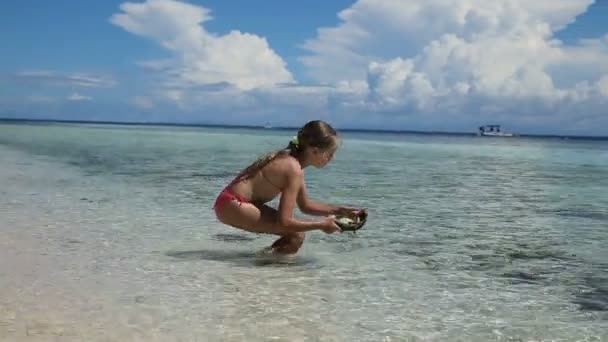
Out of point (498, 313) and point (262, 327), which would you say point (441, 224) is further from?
point (262, 327)

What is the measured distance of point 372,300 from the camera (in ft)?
14.0

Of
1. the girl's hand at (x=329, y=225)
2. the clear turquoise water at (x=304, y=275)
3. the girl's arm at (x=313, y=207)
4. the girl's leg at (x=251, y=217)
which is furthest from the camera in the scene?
the girl's arm at (x=313, y=207)


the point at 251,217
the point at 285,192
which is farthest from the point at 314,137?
the point at 251,217

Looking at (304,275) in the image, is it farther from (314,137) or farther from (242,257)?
(314,137)

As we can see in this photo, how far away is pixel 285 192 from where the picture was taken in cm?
492

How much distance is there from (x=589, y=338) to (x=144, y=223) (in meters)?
4.98

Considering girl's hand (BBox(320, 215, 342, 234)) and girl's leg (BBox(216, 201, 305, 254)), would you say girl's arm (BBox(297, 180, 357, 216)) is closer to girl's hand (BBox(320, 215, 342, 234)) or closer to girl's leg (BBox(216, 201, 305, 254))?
girl's leg (BBox(216, 201, 305, 254))

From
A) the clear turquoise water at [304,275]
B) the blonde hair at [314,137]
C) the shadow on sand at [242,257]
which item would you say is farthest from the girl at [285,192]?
the clear turquoise water at [304,275]

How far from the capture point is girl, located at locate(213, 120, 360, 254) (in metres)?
4.86

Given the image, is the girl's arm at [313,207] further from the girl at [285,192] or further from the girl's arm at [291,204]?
the girl's arm at [291,204]

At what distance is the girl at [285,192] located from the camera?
4859mm

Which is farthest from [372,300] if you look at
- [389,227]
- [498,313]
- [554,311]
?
[389,227]

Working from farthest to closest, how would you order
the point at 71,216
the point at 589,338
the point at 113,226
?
the point at 71,216, the point at 113,226, the point at 589,338

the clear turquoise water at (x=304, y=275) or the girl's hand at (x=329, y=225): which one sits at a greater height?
the girl's hand at (x=329, y=225)
